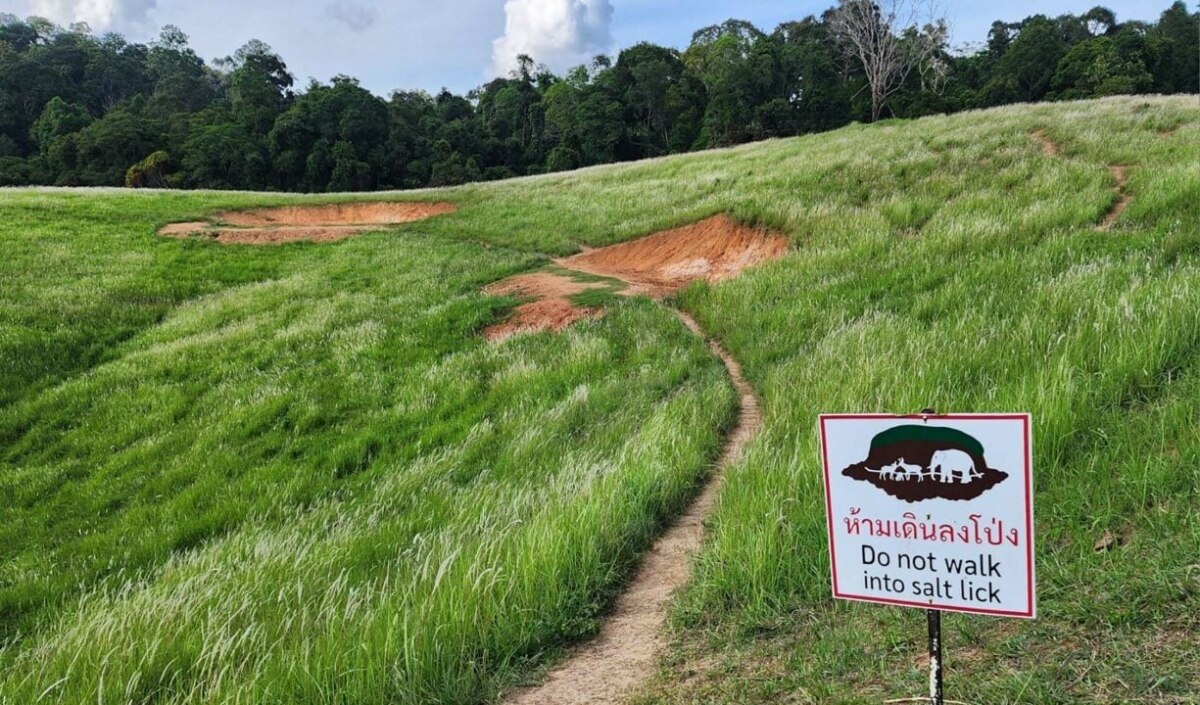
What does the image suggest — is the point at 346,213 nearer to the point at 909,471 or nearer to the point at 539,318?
the point at 539,318

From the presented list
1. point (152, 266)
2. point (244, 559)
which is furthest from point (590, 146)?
point (244, 559)

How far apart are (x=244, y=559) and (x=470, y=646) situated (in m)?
2.73

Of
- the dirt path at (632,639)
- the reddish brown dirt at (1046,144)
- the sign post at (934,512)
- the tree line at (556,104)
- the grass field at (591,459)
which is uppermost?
the tree line at (556,104)

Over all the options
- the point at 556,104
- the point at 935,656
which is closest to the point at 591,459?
the point at 935,656

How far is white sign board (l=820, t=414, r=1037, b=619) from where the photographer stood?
223 centimetres

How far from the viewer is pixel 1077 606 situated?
288 centimetres

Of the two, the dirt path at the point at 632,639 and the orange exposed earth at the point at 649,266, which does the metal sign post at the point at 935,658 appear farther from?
the orange exposed earth at the point at 649,266

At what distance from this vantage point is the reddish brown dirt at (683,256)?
14.6 m

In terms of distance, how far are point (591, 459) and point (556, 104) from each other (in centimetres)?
10601

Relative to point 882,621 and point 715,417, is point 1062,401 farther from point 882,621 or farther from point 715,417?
point 715,417

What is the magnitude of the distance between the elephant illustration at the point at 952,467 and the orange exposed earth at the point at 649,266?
9.28 meters

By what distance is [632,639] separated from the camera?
357 centimetres

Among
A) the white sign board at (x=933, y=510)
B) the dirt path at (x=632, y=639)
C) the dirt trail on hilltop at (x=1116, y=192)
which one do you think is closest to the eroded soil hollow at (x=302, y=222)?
the dirt trail on hilltop at (x=1116, y=192)

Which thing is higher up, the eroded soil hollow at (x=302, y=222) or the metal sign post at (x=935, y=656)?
the eroded soil hollow at (x=302, y=222)
